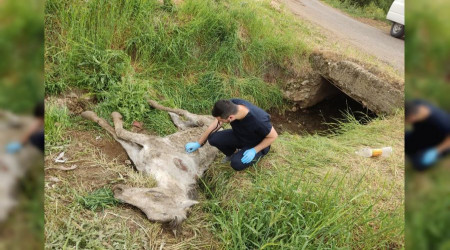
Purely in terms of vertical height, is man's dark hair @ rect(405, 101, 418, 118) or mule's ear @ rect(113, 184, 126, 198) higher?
man's dark hair @ rect(405, 101, 418, 118)

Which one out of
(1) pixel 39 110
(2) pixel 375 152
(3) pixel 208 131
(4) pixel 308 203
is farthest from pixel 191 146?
(1) pixel 39 110

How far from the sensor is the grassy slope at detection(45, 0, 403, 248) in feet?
8.64

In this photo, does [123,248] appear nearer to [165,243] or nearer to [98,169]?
[165,243]

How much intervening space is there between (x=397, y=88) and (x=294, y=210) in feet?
15.0

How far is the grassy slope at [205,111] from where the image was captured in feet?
8.64

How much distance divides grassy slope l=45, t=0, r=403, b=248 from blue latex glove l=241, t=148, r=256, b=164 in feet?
0.60

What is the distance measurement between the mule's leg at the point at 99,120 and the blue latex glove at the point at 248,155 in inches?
68.3

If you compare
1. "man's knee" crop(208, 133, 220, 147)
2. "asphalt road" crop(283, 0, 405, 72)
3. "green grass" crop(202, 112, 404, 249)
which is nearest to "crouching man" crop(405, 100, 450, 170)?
"green grass" crop(202, 112, 404, 249)

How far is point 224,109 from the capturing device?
3.19 m

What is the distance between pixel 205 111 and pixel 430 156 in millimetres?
5642

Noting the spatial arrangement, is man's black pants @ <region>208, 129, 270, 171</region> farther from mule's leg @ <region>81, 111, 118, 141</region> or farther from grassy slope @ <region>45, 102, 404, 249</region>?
mule's leg @ <region>81, 111, 118, 141</region>

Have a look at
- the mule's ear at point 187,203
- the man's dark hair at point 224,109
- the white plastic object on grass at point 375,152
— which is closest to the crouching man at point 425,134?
the mule's ear at point 187,203

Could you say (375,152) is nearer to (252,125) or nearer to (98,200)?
(252,125)

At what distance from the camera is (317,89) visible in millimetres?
7531
